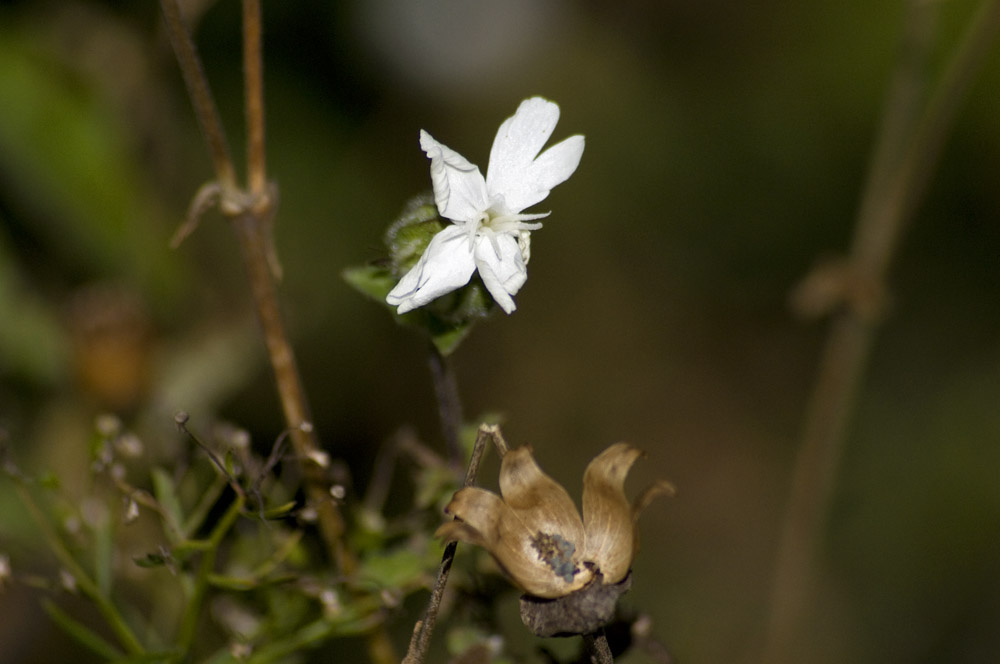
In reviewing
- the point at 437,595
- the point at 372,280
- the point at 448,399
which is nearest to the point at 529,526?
the point at 437,595

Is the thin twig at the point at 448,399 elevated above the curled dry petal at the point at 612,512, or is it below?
above

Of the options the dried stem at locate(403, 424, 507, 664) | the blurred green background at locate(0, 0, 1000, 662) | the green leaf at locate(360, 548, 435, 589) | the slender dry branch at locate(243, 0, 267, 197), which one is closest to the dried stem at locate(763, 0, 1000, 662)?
the blurred green background at locate(0, 0, 1000, 662)

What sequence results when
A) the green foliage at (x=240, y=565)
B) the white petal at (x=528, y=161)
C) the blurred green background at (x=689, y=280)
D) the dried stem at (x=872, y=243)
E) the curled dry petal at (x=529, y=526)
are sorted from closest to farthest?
1. the curled dry petal at (x=529, y=526)
2. the white petal at (x=528, y=161)
3. the green foliage at (x=240, y=565)
4. the dried stem at (x=872, y=243)
5. the blurred green background at (x=689, y=280)

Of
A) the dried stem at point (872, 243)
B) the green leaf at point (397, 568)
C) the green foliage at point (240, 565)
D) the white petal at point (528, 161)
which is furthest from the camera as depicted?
the dried stem at point (872, 243)

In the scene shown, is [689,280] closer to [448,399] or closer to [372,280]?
[448,399]

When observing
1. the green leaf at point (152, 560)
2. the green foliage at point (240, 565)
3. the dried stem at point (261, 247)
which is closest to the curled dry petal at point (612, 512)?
the green foliage at point (240, 565)

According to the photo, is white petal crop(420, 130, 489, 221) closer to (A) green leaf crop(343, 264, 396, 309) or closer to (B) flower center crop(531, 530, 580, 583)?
A: (A) green leaf crop(343, 264, 396, 309)

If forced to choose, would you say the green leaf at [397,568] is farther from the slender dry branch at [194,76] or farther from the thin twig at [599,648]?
the slender dry branch at [194,76]
